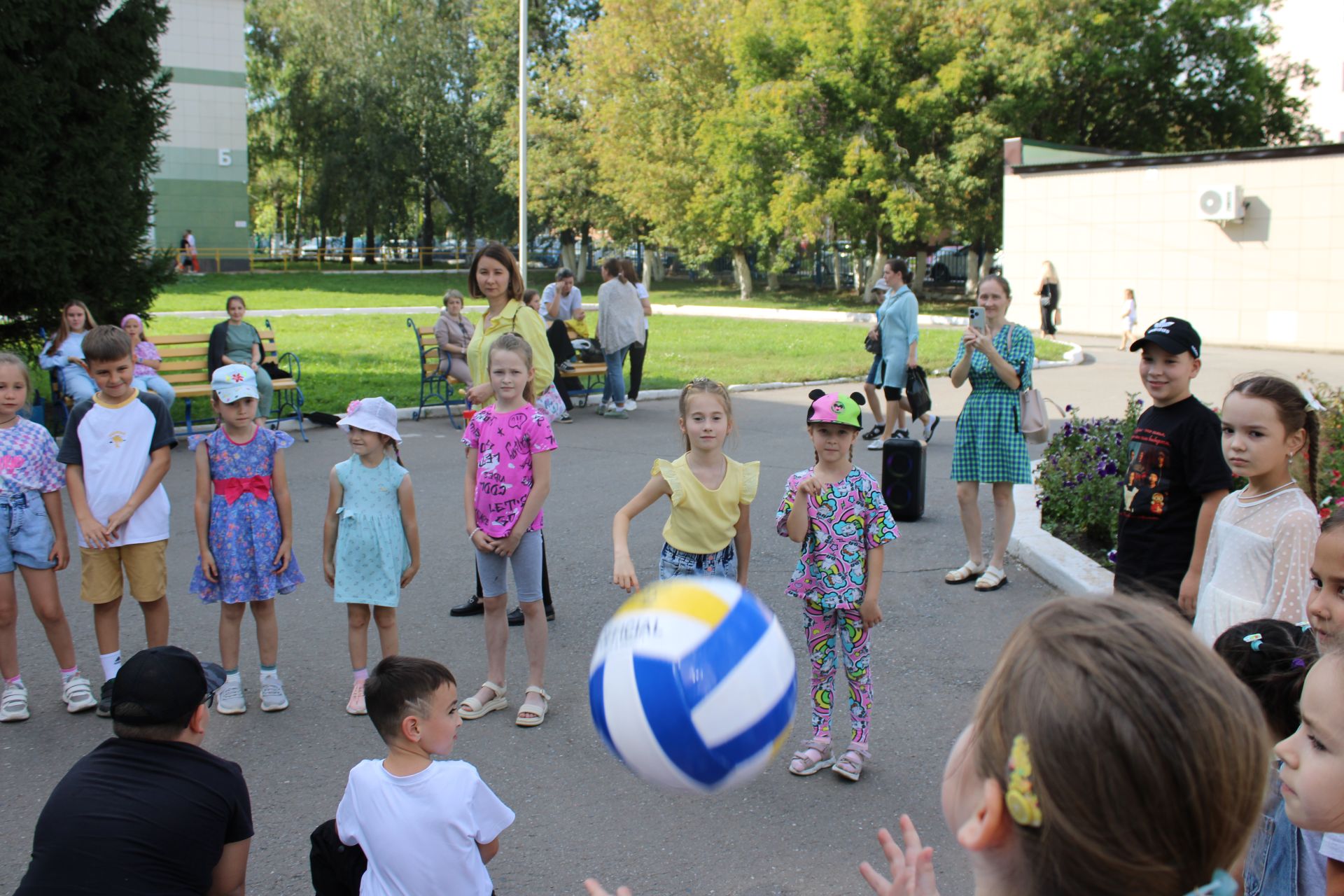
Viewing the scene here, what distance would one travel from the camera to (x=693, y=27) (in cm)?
4053

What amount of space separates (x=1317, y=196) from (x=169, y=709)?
1048 inches

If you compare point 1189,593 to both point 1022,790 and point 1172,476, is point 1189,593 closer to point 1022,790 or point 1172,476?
point 1172,476

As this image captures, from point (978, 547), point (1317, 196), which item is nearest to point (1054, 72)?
point (1317, 196)

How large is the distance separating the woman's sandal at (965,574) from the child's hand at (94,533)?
506 centimetres

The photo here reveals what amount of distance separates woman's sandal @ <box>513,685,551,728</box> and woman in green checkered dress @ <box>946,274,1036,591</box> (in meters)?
3.25

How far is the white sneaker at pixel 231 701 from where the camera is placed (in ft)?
A: 17.2

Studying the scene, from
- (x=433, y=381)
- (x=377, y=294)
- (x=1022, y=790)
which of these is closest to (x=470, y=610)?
(x=1022, y=790)

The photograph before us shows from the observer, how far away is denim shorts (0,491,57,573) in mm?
5117

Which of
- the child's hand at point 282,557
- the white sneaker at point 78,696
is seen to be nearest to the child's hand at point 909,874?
the child's hand at point 282,557

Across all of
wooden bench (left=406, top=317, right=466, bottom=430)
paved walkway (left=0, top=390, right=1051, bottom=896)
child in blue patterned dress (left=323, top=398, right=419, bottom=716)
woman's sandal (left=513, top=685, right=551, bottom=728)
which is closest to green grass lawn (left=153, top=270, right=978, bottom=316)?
wooden bench (left=406, top=317, right=466, bottom=430)

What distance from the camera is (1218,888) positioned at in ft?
4.29

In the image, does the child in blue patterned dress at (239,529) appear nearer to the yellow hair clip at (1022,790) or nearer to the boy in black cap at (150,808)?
the boy in black cap at (150,808)

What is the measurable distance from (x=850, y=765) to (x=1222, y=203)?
79.4ft

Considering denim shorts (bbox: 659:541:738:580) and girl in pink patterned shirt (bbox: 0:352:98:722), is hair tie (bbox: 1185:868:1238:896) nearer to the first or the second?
denim shorts (bbox: 659:541:738:580)
